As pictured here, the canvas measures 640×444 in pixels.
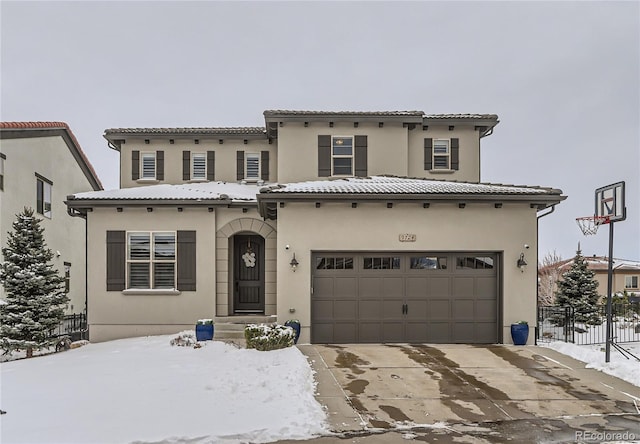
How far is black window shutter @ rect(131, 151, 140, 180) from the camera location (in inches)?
659

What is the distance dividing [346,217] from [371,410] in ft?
18.5

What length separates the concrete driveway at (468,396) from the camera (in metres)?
5.87

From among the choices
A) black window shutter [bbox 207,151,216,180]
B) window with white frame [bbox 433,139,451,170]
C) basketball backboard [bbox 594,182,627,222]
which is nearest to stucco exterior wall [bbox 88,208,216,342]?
black window shutter [bbox 207,151,216,180]

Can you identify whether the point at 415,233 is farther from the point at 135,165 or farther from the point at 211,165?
the point at 135,165

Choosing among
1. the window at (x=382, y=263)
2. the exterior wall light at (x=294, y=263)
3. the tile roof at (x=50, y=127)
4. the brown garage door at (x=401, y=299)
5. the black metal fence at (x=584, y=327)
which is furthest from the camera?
the black metal fence at (x=584, y=327)

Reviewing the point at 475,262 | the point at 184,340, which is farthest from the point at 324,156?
the point at 184,340

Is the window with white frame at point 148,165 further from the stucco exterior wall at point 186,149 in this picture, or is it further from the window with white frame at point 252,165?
the window with white frame at point 252,165

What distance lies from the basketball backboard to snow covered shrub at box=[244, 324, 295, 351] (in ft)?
26.5

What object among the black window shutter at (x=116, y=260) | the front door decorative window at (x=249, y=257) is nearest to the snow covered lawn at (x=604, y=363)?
the front door decorative window at (x=249, y=257)

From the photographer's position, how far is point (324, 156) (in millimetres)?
15219

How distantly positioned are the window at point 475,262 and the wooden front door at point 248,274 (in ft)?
21.4

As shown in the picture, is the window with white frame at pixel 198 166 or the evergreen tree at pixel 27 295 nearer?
the evergreen tree at pixel 27 295

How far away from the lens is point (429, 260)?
1136cm

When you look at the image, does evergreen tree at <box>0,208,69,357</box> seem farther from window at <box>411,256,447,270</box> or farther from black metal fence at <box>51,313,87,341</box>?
window at <box>411,256,447,270</box>
